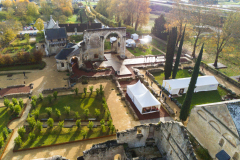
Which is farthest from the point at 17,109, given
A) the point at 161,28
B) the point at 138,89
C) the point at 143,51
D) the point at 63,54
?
the point at 161,28

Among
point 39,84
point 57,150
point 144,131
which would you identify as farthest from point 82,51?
point 144,131

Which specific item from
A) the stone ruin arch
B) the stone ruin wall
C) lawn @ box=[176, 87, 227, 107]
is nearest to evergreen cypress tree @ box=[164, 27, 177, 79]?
lawn @ box=[176, 87, 227, 107]

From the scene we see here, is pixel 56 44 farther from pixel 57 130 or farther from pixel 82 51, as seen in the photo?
pixel 57 130

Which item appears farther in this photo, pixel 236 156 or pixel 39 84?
pixel 39 84

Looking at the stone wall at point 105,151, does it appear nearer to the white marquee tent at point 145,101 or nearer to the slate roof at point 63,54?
the white marquee tent at point 145,101

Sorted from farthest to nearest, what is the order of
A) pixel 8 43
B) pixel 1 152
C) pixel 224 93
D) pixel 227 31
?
1. pixel 8 43
2. pixel 227 31
3. pixel 224 93
4. pixel 1 152

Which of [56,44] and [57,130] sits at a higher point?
[56,44]

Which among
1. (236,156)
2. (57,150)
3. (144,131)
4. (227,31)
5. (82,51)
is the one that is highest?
(227,31)

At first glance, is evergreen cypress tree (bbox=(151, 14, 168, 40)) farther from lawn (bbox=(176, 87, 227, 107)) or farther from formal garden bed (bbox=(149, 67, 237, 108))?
lawn (bbox=(176, 87, 227, 107))
